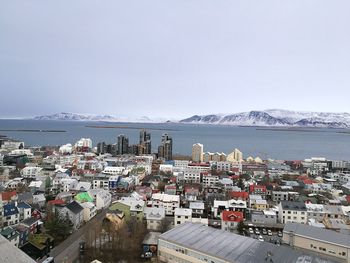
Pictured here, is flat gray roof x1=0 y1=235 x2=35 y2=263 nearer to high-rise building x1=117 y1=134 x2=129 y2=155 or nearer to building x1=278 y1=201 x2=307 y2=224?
building x1=278 y1=201 x2=307 y2=224

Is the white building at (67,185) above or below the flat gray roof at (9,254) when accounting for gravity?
below

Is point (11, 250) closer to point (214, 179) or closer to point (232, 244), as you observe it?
point (232, 244)

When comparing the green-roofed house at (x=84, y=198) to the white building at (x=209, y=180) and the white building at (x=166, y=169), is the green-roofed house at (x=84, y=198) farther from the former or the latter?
the white building at (x=166, y=169)

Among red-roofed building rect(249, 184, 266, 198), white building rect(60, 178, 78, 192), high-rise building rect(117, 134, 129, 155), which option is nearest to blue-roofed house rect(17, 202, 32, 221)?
white building rect(60, 178, 78, 192)

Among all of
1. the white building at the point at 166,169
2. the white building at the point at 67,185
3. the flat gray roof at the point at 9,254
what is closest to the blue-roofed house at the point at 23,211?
the white building at the point at 67,185

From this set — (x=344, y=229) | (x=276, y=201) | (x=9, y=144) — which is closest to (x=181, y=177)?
(x=276, y=201)

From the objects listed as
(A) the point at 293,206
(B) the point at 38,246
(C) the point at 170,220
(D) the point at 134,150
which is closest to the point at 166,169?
(C) the point at 170,220

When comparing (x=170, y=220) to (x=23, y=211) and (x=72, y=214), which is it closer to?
(x=72, y=214)

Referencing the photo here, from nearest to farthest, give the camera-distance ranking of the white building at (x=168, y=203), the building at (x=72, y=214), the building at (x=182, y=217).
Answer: the building at (x=72, y=214) < the building at (x=182, y=217) < the white building at (x=168, y=203)
